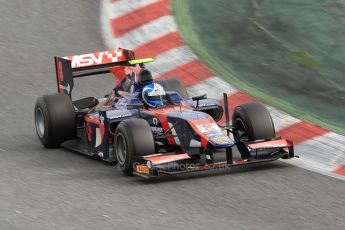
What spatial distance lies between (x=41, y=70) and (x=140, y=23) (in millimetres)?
1743

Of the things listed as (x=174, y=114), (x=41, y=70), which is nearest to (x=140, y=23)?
(x=41, y=70)

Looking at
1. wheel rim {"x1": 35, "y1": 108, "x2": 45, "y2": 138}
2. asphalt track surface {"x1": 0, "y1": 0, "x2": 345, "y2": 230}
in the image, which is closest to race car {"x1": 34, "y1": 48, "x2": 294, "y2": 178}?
wheel rim {"x1": 35, "y1": 108, "x2": 45, "y2": 138}

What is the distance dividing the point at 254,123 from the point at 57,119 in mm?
2417

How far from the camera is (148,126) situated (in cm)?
947

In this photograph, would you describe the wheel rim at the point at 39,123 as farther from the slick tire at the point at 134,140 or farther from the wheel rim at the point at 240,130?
the wheel rim at the point at 240,130

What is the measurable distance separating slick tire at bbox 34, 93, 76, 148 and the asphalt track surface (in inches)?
7.1

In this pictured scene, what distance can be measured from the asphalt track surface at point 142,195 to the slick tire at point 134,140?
19cm

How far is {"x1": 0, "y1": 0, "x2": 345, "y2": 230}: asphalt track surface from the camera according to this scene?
779 cm

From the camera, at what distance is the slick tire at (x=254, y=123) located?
32.6 ft

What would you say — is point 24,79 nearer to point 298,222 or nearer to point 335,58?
point 335,58

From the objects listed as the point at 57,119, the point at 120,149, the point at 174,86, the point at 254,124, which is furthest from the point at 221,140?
the point at 57,119

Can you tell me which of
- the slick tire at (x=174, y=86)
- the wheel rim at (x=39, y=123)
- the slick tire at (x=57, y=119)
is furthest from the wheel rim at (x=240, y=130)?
the wheel rim at (x=39, y=123)

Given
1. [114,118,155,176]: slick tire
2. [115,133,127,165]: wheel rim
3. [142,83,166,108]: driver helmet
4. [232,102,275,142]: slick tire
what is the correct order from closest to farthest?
[114,118,155,176]: slick tire → [115,133,127,165]: wheel rim → [232,102,275,142]: slick tire → [142,83,166,108]: driver helmet

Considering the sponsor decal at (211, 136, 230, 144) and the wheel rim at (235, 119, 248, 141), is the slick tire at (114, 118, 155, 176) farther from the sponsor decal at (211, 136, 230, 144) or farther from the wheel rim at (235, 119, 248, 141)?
the wheel rim at (235, 119, 248, 141)
